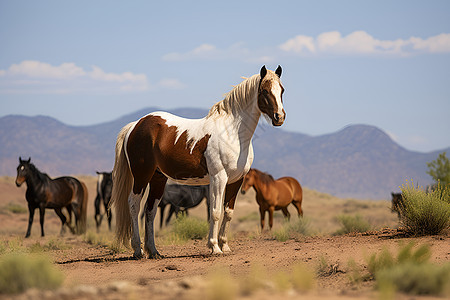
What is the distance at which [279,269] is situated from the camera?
29.1 ft

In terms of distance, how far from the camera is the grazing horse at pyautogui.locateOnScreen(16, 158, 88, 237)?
65.0 feet

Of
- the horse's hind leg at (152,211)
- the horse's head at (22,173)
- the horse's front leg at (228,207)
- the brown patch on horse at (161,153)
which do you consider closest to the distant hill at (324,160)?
the horse's head at (22,173)

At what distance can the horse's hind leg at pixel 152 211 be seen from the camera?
418 inches

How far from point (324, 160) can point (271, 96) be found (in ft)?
546

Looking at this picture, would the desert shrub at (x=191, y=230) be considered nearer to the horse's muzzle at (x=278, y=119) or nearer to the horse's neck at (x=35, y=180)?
the horse's muzzle at (x=278, y=119)

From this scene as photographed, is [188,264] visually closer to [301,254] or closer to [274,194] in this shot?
[301,254]

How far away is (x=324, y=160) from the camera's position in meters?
173

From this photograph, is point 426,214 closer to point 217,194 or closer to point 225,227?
point 225,227

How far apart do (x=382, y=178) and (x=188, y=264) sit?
155573 millimetres

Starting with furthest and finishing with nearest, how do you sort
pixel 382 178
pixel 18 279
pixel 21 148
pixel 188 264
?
pixel 21 148, pixel 382 178, pixel 188 264, pixel 18 279

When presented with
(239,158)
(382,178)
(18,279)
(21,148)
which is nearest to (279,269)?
Result: (239,158)

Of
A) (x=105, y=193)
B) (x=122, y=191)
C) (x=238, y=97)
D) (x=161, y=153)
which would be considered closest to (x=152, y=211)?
(x=122, y=191)

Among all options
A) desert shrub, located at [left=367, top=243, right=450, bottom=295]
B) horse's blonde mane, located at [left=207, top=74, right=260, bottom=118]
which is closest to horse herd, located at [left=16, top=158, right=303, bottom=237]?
horse's blonde mane, located at [left=207, top=74, right=260, bottom=118]

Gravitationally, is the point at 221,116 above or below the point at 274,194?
above
